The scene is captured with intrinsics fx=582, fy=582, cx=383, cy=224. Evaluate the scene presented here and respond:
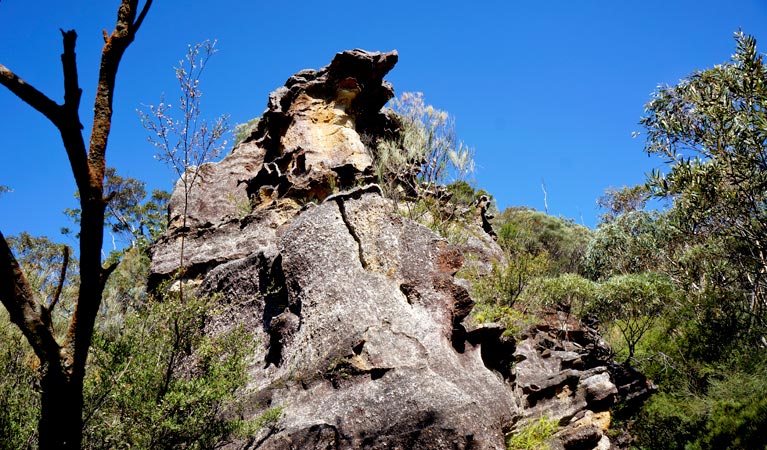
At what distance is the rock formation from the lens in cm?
720

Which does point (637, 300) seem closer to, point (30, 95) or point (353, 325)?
point (353, 325)

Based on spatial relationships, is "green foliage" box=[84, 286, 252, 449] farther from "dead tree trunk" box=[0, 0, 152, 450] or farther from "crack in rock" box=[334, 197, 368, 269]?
"crack in rock" box=[334, 197, 368, 269]

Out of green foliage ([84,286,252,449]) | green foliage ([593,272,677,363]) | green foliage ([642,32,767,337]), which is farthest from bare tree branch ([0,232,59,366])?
green foliage ([593,272,677,363])

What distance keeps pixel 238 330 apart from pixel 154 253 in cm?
697

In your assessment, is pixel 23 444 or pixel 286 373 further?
pixel 286 373

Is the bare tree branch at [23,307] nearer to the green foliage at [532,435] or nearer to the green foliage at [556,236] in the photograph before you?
the green foliage at [532,435]

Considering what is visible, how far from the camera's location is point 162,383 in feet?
21.8

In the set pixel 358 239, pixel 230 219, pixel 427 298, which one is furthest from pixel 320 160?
pixel 427 298

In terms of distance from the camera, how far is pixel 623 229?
29594 millimetres

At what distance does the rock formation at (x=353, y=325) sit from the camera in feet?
23.6

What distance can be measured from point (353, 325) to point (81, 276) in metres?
5.46

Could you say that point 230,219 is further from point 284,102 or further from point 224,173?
point 284,102

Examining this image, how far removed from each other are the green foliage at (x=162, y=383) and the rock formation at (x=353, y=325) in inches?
25.0

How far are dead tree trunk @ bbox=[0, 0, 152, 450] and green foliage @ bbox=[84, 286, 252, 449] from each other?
7.43 ft
